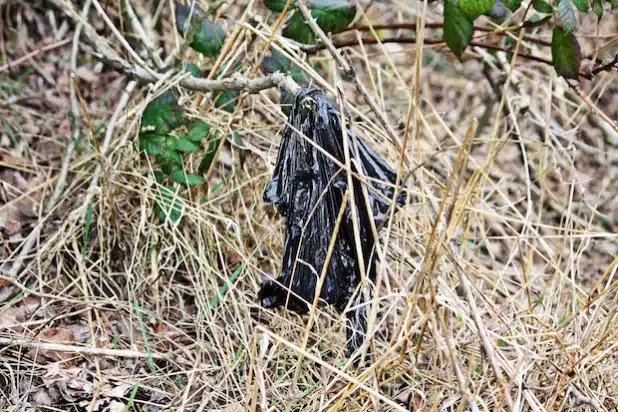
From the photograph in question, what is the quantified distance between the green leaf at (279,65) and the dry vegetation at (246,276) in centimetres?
3

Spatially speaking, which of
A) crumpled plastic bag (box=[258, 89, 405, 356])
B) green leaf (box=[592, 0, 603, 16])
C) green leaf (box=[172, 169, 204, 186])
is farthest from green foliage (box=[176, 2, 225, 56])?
green leaf (box=[592, 0, 603, 16])

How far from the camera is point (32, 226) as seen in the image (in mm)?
2295

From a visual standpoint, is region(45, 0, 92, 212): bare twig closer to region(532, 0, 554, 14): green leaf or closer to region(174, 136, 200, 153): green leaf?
region(174, 136, 200, 153): green leaf

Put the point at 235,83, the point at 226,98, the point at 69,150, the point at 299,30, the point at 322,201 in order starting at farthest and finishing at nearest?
the point at 69,150 < the point at 226,98 < the point at 299,30 < the point at 235,83 < the point at 322,201

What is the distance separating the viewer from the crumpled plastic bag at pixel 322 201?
1.54 meters

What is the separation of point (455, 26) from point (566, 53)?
1.30 ft

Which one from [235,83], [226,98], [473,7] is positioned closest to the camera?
[473,7]

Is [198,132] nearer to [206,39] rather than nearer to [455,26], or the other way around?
[206,39]

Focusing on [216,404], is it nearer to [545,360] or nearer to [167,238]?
[167,238]

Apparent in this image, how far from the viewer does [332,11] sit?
6.35ft

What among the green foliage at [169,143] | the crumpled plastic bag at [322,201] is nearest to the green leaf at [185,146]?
the green foliage at [169,143]

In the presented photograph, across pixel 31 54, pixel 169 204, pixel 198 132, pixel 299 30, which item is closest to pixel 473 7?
pixel 299 30

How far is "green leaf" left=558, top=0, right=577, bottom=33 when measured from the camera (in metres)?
1.58

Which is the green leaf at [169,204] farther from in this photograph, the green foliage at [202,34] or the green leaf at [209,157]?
the green foliage at [202,34]
